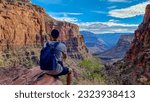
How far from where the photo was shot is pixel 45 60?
10781 mm

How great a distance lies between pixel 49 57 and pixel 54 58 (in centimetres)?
12

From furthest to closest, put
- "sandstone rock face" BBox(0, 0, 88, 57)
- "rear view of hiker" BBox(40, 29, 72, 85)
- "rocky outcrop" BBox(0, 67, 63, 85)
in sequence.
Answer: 1. "sandstone rock face" BBox(0, 0, 88, 57)
2. "rocky outcrop" BBox(0, 67, 63, 85)
3. "rear view of hiker" BBox(40, 29, 72, 85)

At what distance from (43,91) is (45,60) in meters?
0.76

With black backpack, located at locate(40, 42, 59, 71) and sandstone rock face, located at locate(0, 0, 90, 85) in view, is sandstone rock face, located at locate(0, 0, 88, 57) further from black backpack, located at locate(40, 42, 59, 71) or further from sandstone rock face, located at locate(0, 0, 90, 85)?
black backpack, located at locate(40, 42, 59, 71)

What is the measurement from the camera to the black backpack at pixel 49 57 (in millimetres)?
10750

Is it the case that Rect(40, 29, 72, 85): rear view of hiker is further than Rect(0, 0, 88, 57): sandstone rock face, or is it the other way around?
Rect(0, 0, 88, 57): sandstone rock face

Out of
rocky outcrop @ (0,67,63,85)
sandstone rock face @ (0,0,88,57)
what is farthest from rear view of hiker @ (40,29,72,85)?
sandstone rock face @ (0,0,88,57)

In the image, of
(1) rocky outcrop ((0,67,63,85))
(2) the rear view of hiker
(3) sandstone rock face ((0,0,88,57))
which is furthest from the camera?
(3) sandstone rock face ((0,0,88,57))

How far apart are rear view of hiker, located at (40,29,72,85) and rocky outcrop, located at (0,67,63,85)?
0.72 feet

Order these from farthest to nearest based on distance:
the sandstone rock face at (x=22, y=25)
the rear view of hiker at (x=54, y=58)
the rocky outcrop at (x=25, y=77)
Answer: the sandstone rock face at (x=22, y=25) < the rocky outcrop at (x=25, y=77) < the rear view of hiker at (x=54, y=58)

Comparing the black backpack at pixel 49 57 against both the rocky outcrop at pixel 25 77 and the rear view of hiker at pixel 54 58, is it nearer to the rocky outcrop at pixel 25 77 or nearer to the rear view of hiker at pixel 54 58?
the rear view of hiker at pixel 54 58

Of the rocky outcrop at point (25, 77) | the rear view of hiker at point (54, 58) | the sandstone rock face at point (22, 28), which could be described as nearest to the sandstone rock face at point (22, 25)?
the sandstone rock face at point (22, 28)

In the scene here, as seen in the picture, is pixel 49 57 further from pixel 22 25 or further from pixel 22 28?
pixel 22 28

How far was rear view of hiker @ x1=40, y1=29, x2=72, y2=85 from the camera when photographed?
35.2 feet
